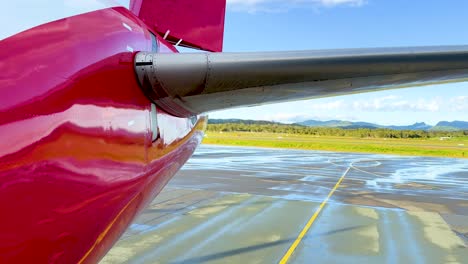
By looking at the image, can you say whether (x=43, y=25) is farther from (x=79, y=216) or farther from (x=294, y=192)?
(x=294, y=192)

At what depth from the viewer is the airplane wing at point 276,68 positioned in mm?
2889

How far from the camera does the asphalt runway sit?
967 cm

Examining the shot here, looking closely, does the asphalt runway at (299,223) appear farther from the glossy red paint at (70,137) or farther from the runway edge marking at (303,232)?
the glossy red paint at (70,137)

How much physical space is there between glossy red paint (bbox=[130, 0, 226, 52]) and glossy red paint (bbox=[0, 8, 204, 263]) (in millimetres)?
2050

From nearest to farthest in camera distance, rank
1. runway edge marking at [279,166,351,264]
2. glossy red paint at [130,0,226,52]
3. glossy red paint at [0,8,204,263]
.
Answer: glossy red paint at [0,8,204,263] < glossy red paint at [130,0,226,52] < runway edge marking at [279,166,351,264]

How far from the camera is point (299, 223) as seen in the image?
12.7 metres

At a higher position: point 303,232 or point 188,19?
point 188,19

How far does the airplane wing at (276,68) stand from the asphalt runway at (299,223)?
23.2 feet

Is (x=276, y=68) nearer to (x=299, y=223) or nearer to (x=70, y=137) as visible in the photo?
(x=70, y=137)

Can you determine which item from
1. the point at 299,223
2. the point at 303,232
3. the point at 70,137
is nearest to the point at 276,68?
the point at 70,137

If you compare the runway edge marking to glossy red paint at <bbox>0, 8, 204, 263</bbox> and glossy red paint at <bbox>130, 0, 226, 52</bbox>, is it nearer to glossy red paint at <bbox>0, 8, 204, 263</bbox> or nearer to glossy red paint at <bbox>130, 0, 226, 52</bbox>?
glossy red paint at <bbox>130, 0, 226, 52</bbox>

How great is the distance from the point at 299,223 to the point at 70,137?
Result: 11.5 meters

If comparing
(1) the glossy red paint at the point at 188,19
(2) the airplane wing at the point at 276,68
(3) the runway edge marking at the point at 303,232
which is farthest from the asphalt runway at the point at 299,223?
(2) the airplane wing at the point at 276,68

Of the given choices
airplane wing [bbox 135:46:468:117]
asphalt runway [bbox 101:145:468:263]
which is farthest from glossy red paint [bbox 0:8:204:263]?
asphalt runway [bbox 101:145:468:263]
